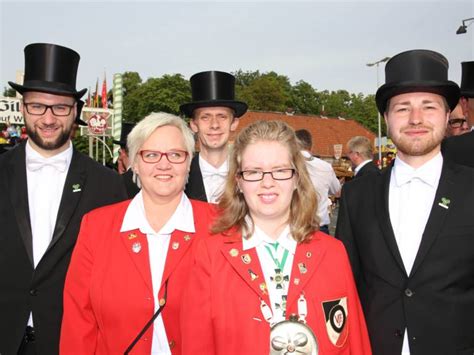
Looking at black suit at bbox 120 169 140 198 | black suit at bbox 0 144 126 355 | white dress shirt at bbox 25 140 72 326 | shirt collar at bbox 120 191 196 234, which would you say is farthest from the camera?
black suit at bbox 120 169 140 198

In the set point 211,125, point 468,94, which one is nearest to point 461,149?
point 468,94

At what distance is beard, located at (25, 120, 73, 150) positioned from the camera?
149 inches

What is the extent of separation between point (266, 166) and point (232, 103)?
266cm

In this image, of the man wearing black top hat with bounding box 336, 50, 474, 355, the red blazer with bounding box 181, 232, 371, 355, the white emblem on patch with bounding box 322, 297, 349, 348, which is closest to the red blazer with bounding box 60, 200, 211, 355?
the red blazer with bounding box 181, 232, 371, 355

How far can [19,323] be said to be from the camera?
11.4 ft

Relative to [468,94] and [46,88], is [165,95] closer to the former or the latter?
[468,94]

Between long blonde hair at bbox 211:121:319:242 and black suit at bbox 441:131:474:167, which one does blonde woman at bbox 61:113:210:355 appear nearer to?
long blonde hair at bbox 211:121:319:242

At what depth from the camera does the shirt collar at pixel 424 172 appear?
3.13m

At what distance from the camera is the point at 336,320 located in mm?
2648

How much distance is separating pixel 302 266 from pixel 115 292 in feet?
3.81

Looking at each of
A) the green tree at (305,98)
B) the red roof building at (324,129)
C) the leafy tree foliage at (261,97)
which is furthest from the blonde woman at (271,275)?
the green tree at (305,98)

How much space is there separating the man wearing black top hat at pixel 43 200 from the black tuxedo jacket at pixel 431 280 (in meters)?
2.09

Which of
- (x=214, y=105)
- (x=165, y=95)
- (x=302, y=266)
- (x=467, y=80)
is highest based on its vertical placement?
(x=165, y=95)

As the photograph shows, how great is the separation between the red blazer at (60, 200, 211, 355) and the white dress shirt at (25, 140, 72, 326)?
2.12 ft
